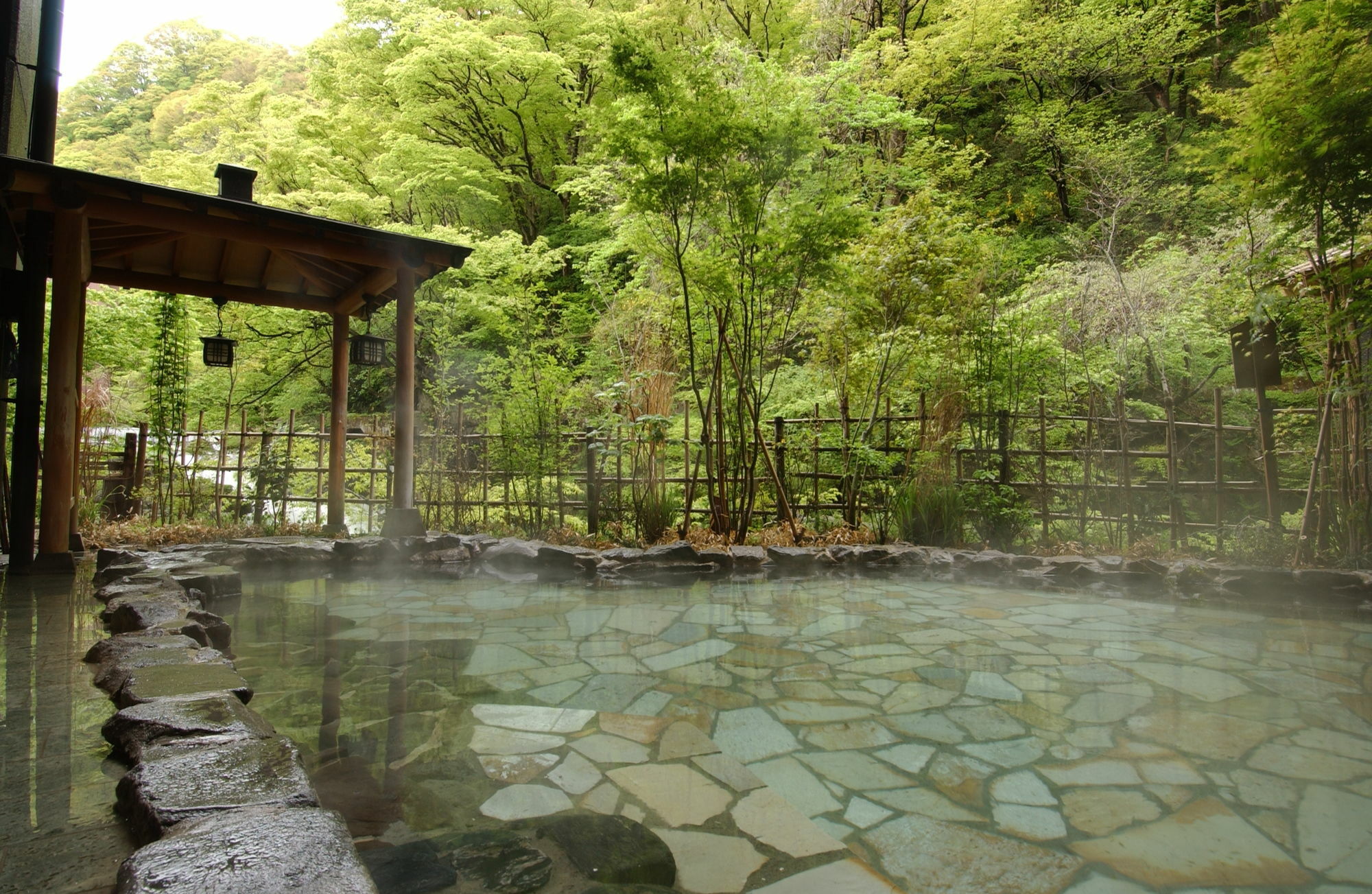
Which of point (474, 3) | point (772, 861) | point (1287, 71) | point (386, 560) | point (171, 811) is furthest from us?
point (474, 3)

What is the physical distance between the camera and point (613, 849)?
1802 mm

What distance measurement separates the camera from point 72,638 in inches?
126

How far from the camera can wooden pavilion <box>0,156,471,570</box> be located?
479 centimetres

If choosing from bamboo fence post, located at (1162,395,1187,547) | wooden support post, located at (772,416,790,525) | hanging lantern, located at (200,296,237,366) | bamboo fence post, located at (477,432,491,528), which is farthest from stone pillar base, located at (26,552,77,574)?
bamboo fence post, located at (1162,395,1187,547)

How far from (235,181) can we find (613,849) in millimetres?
6154

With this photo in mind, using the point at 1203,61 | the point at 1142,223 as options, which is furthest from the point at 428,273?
the point at 1203,61

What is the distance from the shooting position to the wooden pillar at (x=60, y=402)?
4785 millimetres

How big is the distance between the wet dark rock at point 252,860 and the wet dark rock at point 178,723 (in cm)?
62

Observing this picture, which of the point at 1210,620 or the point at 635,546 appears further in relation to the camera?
the point at 635,546

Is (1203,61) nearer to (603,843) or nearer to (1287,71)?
(1287,71)

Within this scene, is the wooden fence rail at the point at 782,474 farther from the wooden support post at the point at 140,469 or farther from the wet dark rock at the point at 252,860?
the wet dark rock at the point at 252,860

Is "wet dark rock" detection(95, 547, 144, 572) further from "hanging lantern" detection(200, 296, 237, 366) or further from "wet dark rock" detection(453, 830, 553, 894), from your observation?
"wet dark rock" detection(453, 830, 553, 894)

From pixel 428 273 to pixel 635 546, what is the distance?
10.5ft

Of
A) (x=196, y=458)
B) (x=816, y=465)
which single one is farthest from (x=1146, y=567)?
(x=196, y=458)
